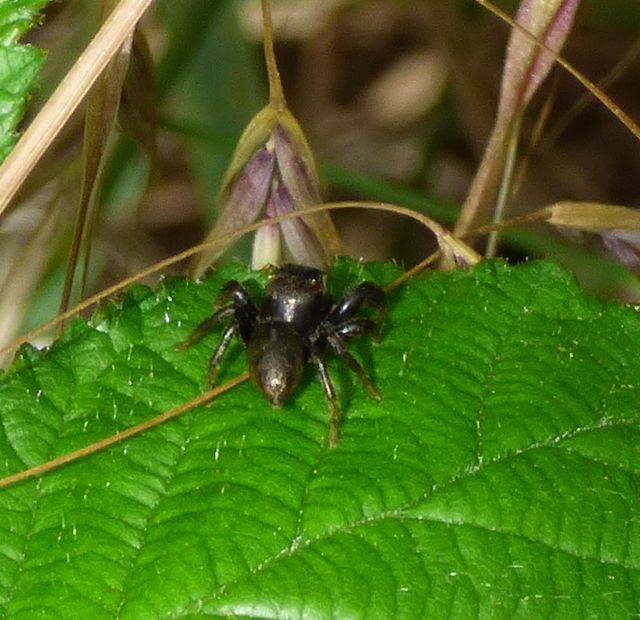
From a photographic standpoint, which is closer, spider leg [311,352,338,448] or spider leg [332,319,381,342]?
spider leg [311,352,338,448]

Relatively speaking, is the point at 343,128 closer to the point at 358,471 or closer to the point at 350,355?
the point at 350,355

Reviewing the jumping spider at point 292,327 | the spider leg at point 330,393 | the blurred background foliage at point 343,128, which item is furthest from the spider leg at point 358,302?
the blurred background foliage at point 343,128

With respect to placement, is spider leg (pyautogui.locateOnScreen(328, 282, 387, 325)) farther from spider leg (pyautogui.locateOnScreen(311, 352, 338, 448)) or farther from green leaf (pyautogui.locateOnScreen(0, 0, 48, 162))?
green leaf (pyautogui.locateOnScreen(0, 0, 48, 162))

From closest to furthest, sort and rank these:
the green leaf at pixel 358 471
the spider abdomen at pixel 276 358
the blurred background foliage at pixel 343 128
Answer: the green leaf at pixel 358 471 < the spider abdomen at pixel 276 358 < the blurred background foliage at pixel 343 128

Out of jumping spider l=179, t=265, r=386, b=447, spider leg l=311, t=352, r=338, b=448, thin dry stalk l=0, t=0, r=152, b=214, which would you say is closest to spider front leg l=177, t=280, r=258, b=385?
jumping spider l=179, t=265, r=386, b=447

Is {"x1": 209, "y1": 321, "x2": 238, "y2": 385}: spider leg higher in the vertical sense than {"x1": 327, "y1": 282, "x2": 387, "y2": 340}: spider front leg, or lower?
lower

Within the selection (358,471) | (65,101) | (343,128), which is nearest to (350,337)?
(358,471)

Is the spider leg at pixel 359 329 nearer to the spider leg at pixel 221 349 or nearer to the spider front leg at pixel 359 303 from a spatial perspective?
the spider front leg at pixel 359 303
